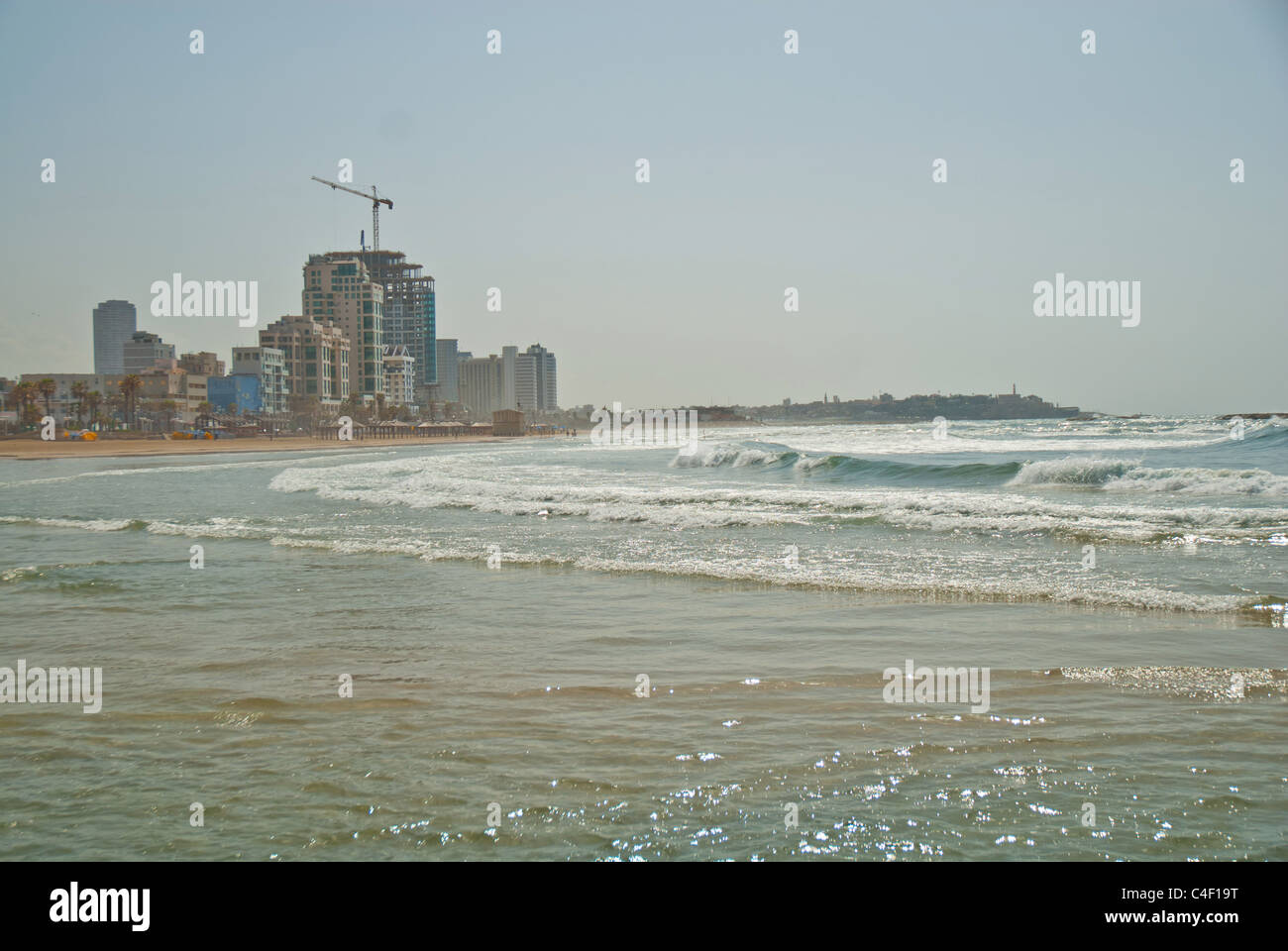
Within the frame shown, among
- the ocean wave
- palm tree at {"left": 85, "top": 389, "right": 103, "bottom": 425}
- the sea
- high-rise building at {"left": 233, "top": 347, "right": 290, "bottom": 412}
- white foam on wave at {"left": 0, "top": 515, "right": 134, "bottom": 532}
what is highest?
high-rise building at {"left": 233, "top": 347, "right": 290, "bottom": 412}

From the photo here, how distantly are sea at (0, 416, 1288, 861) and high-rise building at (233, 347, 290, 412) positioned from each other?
16326 centimetres

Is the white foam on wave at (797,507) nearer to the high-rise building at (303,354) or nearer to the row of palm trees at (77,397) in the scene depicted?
the row of palm trees at (77,397)

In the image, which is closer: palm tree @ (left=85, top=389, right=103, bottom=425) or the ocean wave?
the ocean wave

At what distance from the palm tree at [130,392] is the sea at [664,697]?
419ft

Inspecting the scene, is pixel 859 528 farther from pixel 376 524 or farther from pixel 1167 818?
pixel 1167 818

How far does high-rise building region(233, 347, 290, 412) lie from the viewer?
540 feet

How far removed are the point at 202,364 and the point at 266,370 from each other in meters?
26.2

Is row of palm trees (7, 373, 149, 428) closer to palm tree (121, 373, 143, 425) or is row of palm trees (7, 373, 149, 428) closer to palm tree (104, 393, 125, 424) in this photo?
palm tree (121, 373, 143, 425)

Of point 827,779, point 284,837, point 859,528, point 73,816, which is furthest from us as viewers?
point 859,528

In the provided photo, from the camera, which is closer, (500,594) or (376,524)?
(500,594)

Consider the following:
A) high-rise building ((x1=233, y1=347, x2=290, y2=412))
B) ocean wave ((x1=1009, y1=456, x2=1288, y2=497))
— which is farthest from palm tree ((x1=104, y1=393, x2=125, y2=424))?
ocean wave ((x1=1009, y1=456, x2=1288, y2=497))
